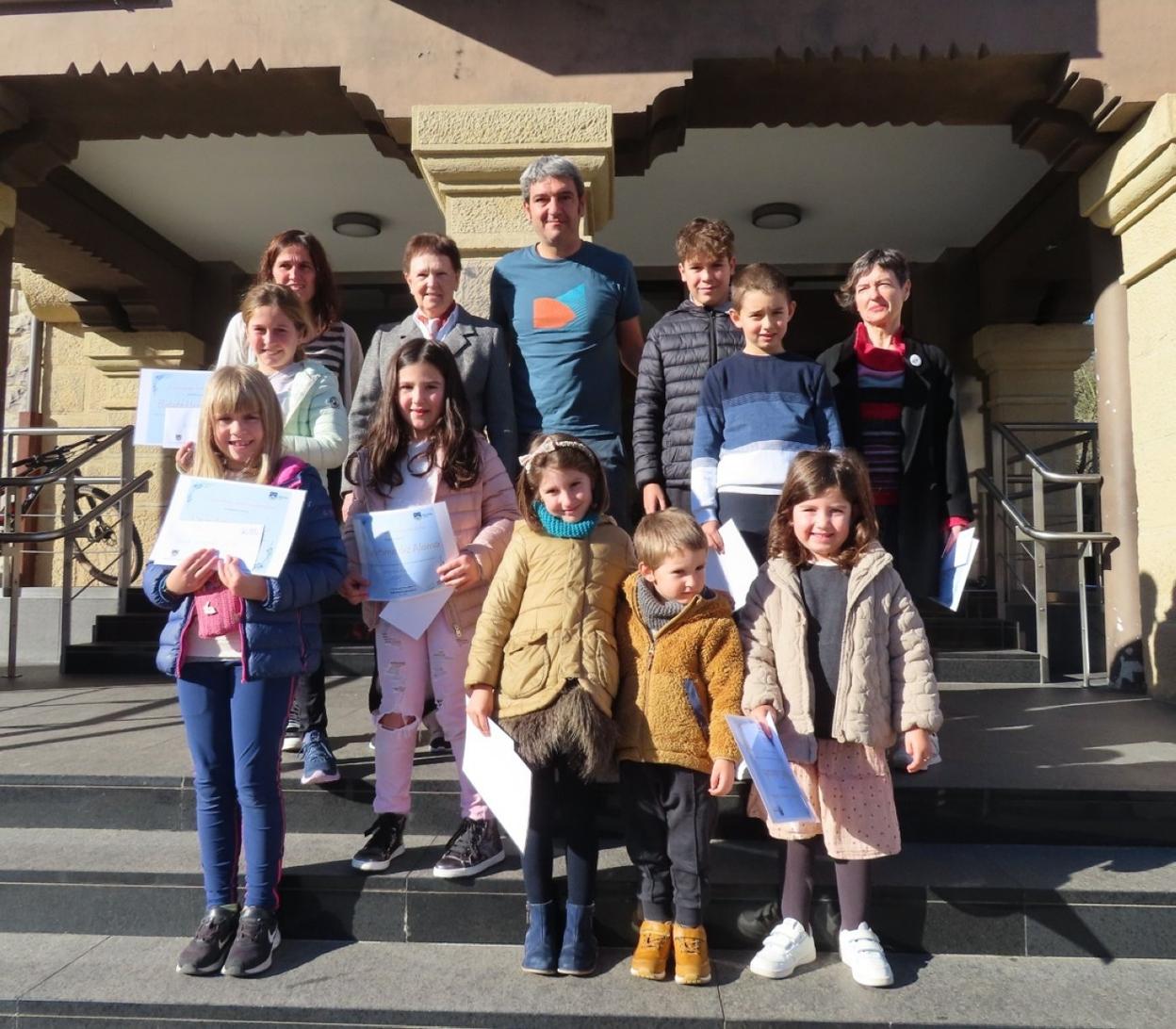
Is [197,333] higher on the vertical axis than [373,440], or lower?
higher

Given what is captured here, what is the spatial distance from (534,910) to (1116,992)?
143 cm

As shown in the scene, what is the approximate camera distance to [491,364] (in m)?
3.13

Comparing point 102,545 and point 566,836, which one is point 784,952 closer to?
point 566,836

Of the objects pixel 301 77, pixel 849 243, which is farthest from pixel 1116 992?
pixel 849 243

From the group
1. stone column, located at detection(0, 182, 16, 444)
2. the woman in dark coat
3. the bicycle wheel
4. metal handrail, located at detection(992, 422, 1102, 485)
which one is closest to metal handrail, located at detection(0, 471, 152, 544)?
stone column, located at detection(0, 182, 16, 444)

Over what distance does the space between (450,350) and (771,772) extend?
1639 mm

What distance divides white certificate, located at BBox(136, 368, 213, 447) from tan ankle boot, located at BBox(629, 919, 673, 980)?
1.97m

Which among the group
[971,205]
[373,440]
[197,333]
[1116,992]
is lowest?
[1116,992]

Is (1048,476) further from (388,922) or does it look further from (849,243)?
(388,922)

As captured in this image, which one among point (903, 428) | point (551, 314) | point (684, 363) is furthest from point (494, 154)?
point (903, 428)

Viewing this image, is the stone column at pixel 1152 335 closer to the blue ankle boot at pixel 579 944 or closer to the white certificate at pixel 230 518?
the blue ankle boot at pixel 579 944

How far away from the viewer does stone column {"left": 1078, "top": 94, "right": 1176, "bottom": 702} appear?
457cm

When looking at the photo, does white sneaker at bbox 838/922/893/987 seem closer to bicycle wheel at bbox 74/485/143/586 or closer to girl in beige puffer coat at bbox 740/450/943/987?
girl in beige puffer coat at bbox 740/450/943/987

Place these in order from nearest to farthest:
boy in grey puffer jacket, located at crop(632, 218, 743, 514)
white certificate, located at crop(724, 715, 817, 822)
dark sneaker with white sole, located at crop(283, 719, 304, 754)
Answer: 1. white certificate, located at crop(724, 715, 817, 822)
2. boy in grey puffer jacket, located at crop(632, 218, 743, 514)
3. dark sneaker with white sole, located at crop(283, 719, 304, 754)
